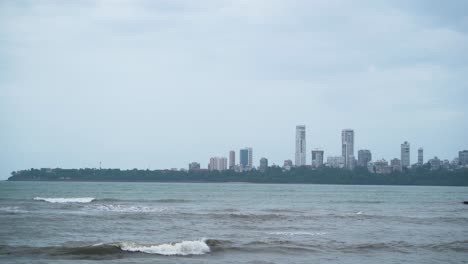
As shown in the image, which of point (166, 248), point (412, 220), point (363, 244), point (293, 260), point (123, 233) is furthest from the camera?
point (412, 220)

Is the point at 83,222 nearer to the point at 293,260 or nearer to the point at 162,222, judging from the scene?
the point at 162,222

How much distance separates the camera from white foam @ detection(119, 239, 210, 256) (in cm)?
2275

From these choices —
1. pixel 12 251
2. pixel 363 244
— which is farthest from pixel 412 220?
pixel 12 251

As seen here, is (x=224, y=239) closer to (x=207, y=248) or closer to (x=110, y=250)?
(x=207, y=248)

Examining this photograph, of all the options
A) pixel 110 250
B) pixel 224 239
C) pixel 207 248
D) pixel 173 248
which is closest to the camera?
pixel 110 250

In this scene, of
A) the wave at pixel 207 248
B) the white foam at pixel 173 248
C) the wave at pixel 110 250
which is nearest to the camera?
the wave at pixel 110 250

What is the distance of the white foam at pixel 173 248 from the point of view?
22.8 metres

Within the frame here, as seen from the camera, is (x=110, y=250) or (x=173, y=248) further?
(x=173, y=248)

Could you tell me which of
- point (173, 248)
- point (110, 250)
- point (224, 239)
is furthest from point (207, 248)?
point (110, 250)

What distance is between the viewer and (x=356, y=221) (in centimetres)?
3856

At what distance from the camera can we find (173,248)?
76.1 ft

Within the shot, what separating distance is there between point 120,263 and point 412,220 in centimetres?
2655

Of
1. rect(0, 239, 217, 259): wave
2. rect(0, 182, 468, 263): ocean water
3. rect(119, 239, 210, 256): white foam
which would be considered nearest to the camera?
rect(0, 182, 468, 263): ocean water

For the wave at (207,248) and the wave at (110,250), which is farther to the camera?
the wave at (207,248)
